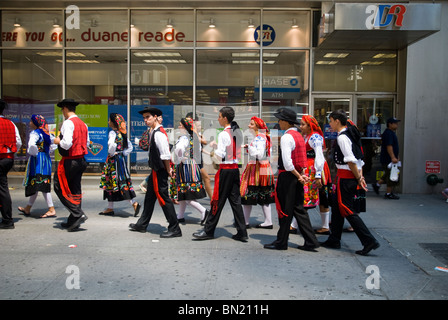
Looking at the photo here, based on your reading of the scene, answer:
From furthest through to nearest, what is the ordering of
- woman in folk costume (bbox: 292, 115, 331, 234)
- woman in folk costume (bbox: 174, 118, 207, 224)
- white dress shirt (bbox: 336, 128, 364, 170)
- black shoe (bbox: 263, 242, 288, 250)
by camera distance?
woman in folk costume (bbox: 174, 118, 207, 224) → woman in folk costume (bbox: 292, 115, 331, 234) → black shoe (bbox: 263, 242, 288, 250) → white dress shirt (bbox: 336, 128, 364, 170)

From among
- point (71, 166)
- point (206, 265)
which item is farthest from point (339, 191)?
point (71, 166)

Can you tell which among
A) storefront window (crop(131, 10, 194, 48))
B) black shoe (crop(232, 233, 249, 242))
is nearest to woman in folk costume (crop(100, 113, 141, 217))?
black shoe (crop(232, 233, 249, 242))

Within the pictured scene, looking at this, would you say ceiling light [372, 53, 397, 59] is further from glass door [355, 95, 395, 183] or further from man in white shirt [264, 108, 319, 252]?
man in white shirt [264, 108, 319, 252]

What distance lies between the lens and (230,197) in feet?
21.0

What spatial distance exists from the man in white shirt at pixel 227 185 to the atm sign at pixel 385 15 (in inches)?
179

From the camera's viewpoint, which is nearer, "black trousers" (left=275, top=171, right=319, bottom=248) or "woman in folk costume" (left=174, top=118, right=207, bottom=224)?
"black trousers" (left=275, top=171, right=319, bottom=248)

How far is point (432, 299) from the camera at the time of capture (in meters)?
4.33

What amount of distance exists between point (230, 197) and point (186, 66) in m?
6.14

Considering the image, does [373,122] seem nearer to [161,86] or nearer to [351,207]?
[161,86]

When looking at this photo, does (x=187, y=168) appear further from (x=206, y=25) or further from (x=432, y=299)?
(x=206, y=25)

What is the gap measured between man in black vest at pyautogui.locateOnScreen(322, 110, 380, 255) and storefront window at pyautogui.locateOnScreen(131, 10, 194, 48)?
677 centimetres

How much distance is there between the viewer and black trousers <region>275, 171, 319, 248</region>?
5.84 metres

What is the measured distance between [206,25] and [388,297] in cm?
900
